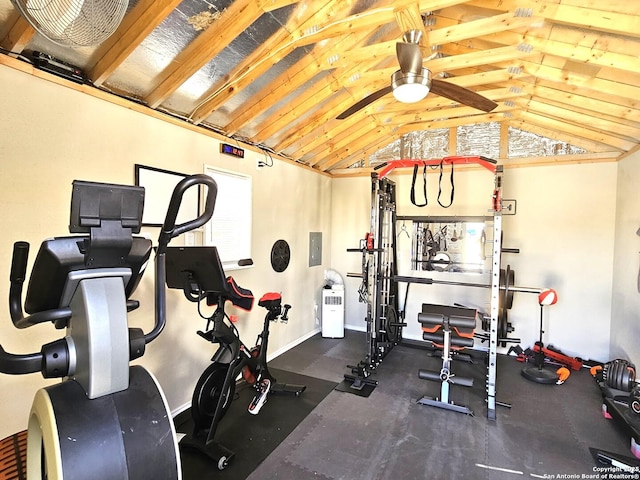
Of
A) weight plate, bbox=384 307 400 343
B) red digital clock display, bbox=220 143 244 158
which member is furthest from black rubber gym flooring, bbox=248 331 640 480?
red digital clock display, bbox=220 143 244 158

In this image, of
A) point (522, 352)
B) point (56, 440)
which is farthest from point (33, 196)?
point (522, 352)

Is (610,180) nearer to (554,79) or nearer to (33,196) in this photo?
(554,79)

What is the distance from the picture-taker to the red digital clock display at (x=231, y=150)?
11.3 ft

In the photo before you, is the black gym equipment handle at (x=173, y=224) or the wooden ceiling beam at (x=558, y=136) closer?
the black gym equipment handle at (x=173, y=224)

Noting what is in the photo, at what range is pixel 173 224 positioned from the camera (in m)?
1.10

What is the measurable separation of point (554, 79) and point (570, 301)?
303 cm

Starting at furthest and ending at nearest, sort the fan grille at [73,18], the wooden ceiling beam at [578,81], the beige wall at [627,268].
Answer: the beige wall at [627,268] < the wooden ceiling beam at [578,81] < the fan grille at [73,18]

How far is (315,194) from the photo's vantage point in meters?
5.38

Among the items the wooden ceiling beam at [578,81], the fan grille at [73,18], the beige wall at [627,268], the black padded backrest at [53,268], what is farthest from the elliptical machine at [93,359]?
the beige wall at [627,268]

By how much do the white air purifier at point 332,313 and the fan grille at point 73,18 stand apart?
441 centimetres

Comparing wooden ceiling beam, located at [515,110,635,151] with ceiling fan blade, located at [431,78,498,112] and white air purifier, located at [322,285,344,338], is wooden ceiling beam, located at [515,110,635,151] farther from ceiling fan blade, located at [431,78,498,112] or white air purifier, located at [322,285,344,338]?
white air purifier, located at [322,285,344,338]

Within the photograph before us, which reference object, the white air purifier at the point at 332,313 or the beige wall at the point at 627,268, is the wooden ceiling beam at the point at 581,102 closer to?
the beige wall at the point at 627,268

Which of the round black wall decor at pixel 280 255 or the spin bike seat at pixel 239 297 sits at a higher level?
the round black wall decor at pixel 280 255

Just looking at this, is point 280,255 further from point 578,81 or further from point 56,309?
point 578,81
